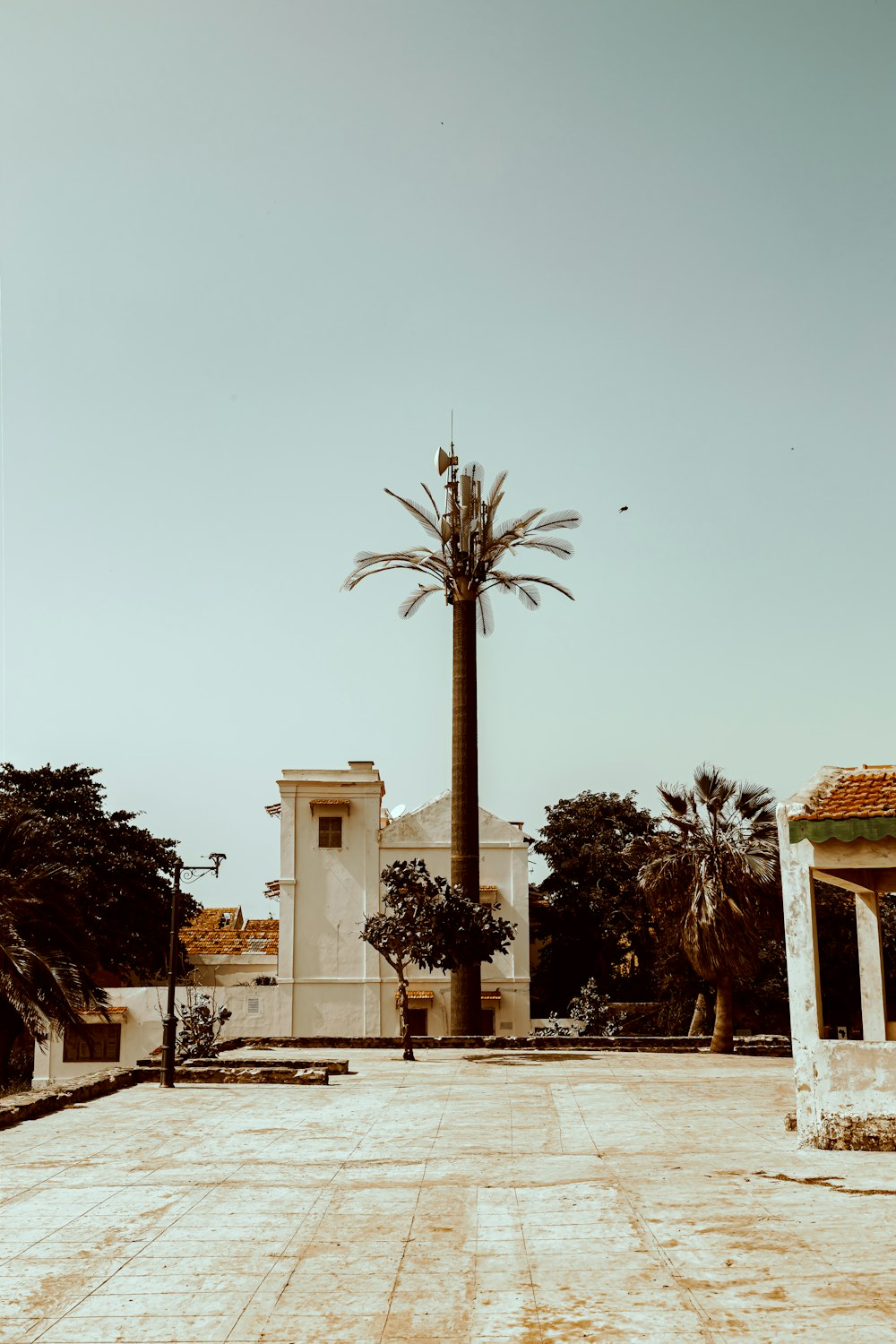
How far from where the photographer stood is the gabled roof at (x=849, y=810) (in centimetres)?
1084

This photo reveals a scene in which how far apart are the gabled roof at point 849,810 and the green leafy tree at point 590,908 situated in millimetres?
28760

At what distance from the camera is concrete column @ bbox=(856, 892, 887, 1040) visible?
13.8 meters

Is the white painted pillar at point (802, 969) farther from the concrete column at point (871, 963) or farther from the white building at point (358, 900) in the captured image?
the white building at point (358, 900)

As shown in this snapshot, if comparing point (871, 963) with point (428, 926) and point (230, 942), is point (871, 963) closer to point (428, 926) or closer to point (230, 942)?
point (428, 926)

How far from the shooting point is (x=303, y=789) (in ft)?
120

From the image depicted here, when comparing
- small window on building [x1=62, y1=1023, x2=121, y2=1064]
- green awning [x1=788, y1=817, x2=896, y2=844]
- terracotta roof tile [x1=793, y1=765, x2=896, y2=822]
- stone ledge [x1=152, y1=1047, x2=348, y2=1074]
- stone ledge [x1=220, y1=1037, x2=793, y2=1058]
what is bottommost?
small window on building [x1=62, y1=1023, x2=121, y2=1064]

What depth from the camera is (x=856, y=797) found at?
11445 mm

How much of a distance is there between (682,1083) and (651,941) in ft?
73.1

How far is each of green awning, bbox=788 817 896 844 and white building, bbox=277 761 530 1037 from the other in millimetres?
24782

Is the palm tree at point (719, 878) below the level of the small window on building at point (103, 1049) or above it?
above

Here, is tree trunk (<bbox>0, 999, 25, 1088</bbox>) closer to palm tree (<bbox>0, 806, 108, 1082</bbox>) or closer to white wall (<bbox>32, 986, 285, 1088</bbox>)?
palm tree (<bbox>0, 806, 108, 1082</bbox>)

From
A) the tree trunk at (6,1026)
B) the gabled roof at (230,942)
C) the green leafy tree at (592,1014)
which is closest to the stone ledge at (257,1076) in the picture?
the tree trunk at (6,1026)

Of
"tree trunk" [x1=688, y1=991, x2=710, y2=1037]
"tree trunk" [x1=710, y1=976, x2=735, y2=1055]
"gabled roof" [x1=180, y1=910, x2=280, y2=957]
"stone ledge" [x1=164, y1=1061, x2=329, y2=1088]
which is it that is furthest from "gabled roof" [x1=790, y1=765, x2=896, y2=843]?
"gabled roof" [x1=180, y1=910, x2=280, y2=957]

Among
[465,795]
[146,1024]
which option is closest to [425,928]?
[465,795]
